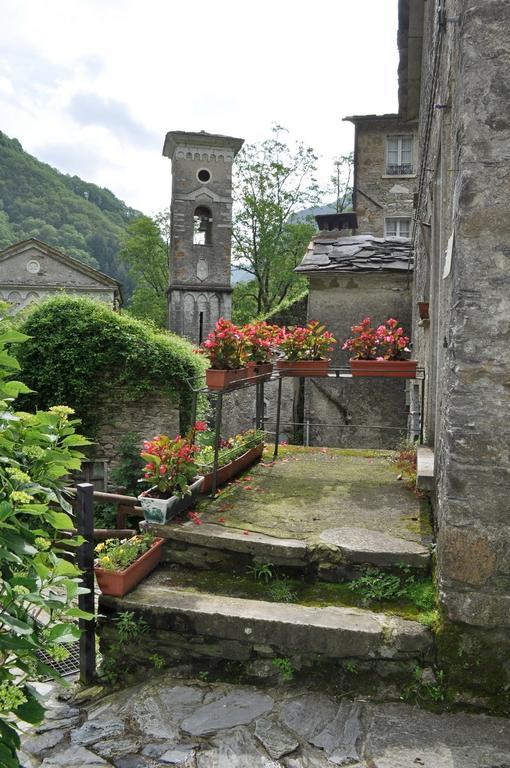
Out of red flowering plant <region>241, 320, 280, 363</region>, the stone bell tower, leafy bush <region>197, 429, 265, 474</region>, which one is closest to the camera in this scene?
leafy bush <region>197, 429, 265, 474</region>

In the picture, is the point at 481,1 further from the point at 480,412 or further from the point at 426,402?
the point at 426,402


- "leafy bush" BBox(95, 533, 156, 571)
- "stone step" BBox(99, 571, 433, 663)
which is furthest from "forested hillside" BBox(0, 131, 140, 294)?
"stone step" BBox(99, 571, 433, 663)

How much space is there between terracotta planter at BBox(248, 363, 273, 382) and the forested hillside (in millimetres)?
37429

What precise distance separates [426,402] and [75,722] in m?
3.93

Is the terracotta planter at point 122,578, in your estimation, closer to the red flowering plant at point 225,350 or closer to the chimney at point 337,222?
the red flowering plant at point 225,350

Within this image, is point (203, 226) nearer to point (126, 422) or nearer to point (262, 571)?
point (126, 422)

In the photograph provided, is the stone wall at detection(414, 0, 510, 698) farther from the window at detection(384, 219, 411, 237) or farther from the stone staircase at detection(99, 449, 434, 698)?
the window at detection(384, 219, 411, 237)

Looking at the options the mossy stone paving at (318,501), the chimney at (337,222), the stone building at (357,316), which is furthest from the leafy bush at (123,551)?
the chimney at (337,222)

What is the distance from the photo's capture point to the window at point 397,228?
1994cm

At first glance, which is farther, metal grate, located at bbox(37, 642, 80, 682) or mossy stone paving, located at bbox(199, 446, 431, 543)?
mossy stone paving, located at bbox(199, 446, 431, 543)

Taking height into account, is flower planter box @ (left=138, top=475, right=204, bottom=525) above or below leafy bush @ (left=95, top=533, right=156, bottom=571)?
above

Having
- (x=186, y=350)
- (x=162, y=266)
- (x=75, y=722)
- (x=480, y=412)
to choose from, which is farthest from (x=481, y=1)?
(x=162, y=266)

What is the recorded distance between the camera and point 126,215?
5631cm

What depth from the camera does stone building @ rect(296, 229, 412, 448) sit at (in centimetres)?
991
